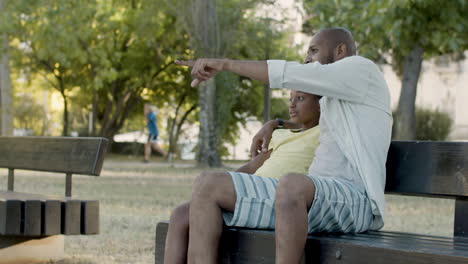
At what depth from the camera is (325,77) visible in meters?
3.42

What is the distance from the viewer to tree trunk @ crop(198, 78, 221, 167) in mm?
19453

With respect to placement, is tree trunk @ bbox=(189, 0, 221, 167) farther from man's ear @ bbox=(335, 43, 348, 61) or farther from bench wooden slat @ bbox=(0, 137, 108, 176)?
man's ear @ bbox=(335, 43, 348, 61)

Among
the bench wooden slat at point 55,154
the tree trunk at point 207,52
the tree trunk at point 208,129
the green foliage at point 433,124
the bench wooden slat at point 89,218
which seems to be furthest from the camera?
the green foliage at point 433,124

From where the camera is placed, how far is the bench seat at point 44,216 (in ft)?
16.1

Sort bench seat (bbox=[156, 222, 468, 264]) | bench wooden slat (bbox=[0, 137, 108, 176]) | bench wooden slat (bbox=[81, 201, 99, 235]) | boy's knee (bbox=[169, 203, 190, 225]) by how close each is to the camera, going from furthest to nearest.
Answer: bench wooden slat (bbox=[0, 137, 108, 176])
bench wooden slat (bbox=[81, 201, 99, 235])
boy's knee (bbox=[169, 203, 190, 225])
bench seat (bbox=[156, 222, 468, 264])

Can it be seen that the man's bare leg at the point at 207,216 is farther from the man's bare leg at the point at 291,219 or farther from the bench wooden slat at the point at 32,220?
the bench wooden slat at the point at 32,220

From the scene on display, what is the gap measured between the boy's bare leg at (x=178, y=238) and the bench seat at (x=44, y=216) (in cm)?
160

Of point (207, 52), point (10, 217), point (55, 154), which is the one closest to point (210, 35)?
point (207, 52)

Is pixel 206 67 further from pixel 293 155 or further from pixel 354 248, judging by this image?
pixel 354 248

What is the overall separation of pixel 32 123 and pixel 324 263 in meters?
37.6

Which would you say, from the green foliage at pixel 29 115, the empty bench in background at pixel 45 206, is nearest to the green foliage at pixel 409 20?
the empty bench in background at pixel 45 206

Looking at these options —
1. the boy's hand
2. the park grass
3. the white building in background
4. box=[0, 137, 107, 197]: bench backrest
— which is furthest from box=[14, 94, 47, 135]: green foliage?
the boy's hand

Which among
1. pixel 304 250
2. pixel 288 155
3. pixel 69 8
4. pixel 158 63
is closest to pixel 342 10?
pixel 288 155

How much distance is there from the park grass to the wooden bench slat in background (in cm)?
75
